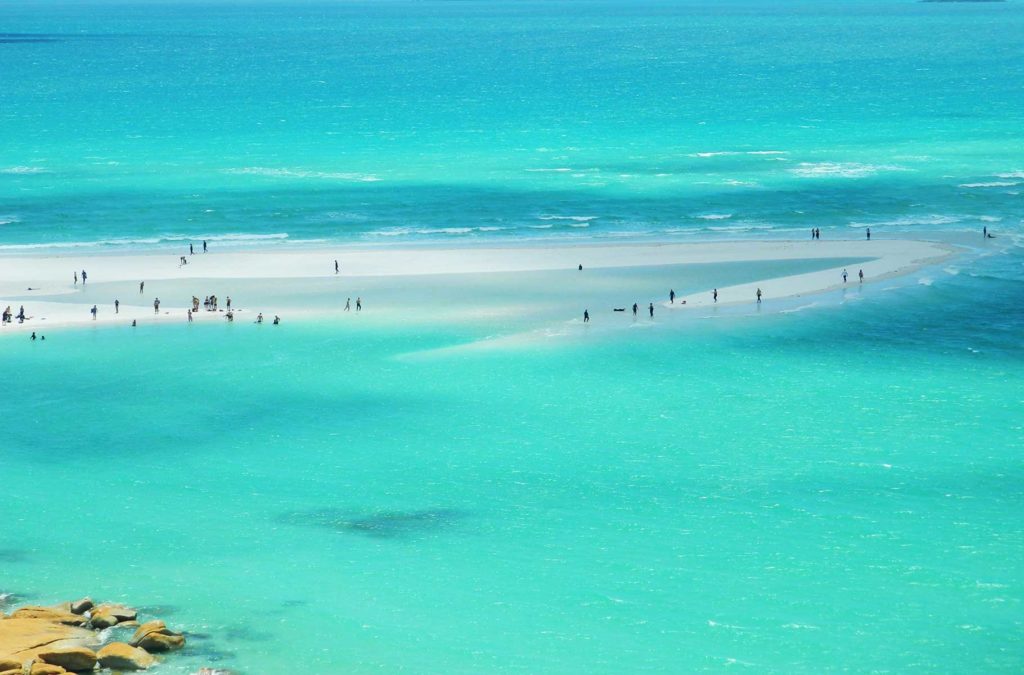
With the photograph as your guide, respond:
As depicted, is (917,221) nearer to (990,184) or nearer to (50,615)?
(990,184)

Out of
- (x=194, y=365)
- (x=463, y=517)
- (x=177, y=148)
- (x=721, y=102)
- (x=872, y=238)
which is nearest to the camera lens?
(x=463, y=517)

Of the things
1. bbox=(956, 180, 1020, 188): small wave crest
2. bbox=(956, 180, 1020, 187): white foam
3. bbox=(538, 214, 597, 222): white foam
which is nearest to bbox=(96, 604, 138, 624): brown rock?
bbox=(538, 214, 597, 222): white foam

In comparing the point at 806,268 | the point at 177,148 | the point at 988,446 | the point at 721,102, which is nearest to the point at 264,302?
the point at 806,268

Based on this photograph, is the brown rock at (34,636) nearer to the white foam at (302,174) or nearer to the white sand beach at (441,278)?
the white sand beach at (441,278)

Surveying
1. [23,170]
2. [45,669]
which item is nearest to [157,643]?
[45,669]

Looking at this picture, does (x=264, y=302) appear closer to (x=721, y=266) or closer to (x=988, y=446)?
(x=721, y=266)

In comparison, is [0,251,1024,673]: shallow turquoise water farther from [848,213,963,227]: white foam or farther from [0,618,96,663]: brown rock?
[848,213,963,227]: white foam
